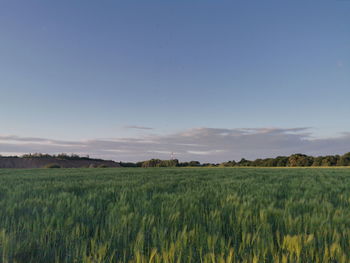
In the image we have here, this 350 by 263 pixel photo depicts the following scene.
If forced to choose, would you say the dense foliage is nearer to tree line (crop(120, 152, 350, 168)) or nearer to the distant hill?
tree line (crop(120, 152, 350, 168))

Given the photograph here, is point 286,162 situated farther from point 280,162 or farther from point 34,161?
point 34,161

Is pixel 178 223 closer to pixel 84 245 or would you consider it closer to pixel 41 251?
pixel 84 245

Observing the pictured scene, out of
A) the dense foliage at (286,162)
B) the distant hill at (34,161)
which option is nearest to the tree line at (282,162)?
the dense foliage at (286,162)

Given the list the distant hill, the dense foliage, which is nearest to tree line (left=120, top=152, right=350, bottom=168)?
the dense foliage

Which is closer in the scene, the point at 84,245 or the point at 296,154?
the point at 84,245

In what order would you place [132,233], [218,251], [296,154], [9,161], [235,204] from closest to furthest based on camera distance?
[218,251], [132,233], [235,204], [9,161], [296,154]

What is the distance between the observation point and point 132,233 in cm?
196

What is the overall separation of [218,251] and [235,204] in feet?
4.76

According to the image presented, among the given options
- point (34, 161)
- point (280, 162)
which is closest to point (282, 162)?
point (280, 162)

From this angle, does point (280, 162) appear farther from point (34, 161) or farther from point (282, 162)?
point (34, 161)

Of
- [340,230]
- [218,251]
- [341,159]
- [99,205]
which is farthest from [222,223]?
[341,159]

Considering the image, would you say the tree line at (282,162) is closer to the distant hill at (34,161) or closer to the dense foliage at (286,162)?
Result: the dense foliage at (286,162)

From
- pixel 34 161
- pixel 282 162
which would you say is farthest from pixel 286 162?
pixel 34 161

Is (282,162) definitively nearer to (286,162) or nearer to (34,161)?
(286,162)
